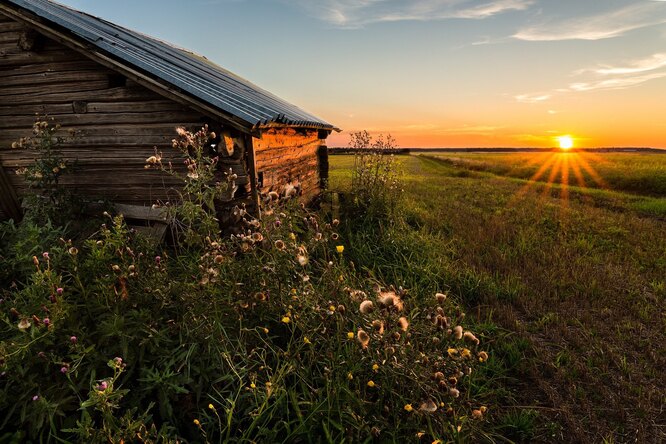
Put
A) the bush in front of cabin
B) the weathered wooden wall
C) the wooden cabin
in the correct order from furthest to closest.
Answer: the weathered wooden wall < the wooden cabin < the bush in front of cabin

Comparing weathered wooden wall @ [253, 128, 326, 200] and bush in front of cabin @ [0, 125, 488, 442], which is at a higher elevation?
weathered wooden wall @ [253, 128, 326, 200]

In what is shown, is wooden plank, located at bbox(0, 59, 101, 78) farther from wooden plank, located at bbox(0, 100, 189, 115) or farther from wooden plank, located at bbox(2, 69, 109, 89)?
wooden plank, located at bbox(0, 100, 189, 115)

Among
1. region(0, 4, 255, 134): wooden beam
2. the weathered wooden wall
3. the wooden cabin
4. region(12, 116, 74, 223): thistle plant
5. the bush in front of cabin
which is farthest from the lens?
the weathered wooden wall

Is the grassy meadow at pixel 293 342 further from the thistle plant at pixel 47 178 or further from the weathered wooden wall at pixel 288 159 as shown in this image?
the weathered wooden wall at pixel 288 159

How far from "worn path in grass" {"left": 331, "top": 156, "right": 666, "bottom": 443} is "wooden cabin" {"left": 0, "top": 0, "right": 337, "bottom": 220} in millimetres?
3813

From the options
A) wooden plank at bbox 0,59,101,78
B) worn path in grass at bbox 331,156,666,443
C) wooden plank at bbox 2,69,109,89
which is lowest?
worn path in grass at bbox 331,156,666,443

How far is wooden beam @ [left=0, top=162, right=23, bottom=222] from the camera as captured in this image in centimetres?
604

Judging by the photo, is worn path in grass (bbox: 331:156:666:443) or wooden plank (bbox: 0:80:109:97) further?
wooden plank (bbox: 0:80:109:97)

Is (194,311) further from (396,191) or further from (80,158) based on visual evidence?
(396,191)

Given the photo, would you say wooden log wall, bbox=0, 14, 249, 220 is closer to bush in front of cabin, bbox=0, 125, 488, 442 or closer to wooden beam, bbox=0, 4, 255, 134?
wooden beam, bbox=0, 4, 255, 134

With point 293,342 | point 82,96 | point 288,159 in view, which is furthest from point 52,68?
point 293,342

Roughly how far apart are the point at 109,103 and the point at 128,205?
1.55 meters

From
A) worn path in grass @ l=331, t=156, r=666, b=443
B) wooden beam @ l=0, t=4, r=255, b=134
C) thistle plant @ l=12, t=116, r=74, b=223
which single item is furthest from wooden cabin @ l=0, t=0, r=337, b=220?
worn path in grass @ l=331, t=156, r=666, b=443

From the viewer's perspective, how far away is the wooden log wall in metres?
5.31
